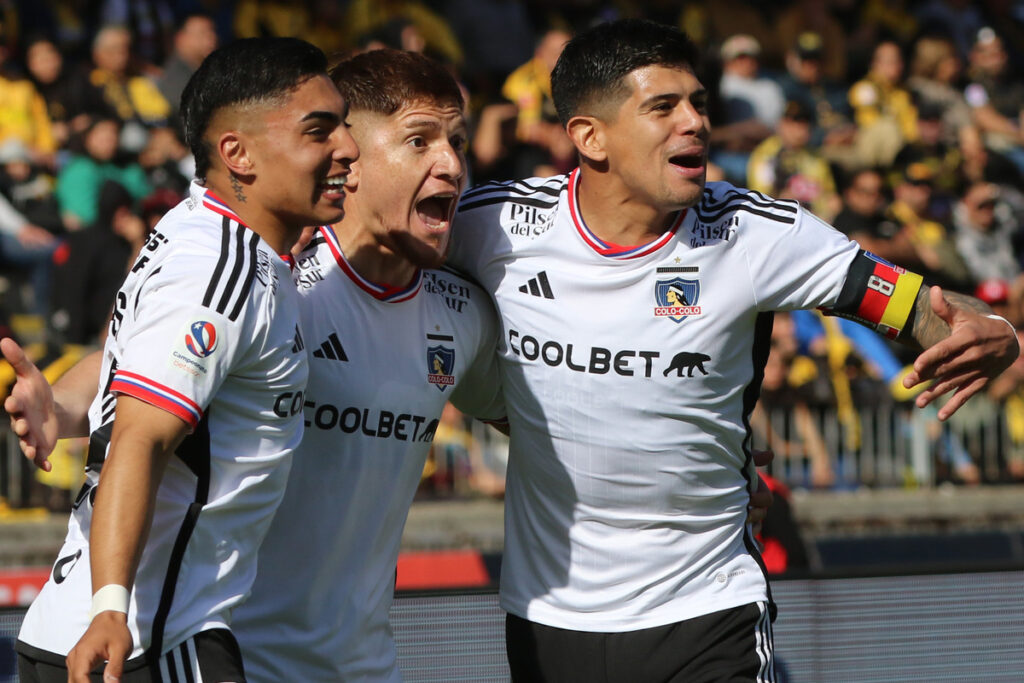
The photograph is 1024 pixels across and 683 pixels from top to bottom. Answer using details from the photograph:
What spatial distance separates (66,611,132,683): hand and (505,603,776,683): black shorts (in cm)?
188

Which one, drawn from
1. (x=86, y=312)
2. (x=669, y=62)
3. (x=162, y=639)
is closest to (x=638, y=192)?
(x=669, y=62)

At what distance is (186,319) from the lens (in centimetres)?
333

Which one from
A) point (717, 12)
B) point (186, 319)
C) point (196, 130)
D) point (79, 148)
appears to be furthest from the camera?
point (717, 12)

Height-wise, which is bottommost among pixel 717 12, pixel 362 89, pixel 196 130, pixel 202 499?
pixel 202 499

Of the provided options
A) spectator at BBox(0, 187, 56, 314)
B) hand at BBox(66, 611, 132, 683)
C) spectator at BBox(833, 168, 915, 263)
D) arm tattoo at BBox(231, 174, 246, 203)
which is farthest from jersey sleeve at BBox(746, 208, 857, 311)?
spectator at BBox(833, 168, 915, 263)

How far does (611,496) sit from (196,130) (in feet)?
5.80

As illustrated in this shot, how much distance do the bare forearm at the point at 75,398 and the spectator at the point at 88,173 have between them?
7.18 metres

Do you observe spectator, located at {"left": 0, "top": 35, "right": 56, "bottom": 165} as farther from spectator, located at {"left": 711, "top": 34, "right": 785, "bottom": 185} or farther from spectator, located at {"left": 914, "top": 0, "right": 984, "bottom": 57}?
spectator, located at {"left": 914, "top": 0, "right": 984, "bottom": 57}

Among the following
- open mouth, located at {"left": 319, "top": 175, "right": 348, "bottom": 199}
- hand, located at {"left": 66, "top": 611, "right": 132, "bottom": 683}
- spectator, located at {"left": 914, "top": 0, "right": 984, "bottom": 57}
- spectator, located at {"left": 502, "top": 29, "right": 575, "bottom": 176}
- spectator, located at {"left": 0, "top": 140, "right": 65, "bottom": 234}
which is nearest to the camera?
hand, located at {"left": 66, "top": 611, "right": 132, "bottom": 683}

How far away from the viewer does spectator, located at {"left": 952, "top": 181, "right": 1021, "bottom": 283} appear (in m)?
13.2

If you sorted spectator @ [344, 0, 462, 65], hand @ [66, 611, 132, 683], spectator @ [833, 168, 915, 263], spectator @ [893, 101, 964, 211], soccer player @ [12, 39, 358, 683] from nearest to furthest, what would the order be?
hand @ [66, 611, 132, 683], soccer player @ [12, 39, 358, 683], spectator @ [833, 168, 915, 263], spectator @ [344, 0, 462, 65], spectator @ [893, 101, 964, 211]

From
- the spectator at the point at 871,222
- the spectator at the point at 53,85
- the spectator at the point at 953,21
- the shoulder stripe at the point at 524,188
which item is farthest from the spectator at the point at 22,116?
the spectator at the point at 953,21

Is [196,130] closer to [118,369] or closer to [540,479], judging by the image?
[118,369]

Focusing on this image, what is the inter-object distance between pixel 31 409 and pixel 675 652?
7.01ft
